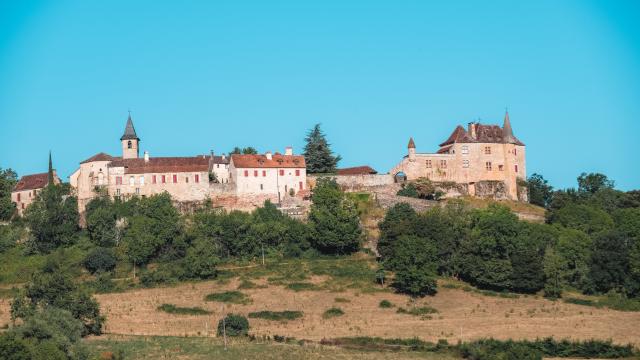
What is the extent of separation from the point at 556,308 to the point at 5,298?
37.8 m

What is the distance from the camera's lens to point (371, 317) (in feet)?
233

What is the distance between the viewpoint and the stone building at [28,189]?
9675 cm

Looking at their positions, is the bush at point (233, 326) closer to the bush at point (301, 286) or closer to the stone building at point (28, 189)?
the bush at point (301, 286)

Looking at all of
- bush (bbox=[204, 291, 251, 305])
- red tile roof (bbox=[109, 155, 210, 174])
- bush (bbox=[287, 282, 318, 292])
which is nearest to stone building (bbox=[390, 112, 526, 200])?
red tile roof (bbox=[109, 155, 210, 174])

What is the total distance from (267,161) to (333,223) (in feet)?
35.0

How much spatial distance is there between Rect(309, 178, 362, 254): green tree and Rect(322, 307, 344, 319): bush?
1279 cm

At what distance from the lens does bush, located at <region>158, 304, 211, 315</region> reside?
72125 mm

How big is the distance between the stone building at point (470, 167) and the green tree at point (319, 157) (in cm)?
771

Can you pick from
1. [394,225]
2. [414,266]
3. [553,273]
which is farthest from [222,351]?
[553,273]

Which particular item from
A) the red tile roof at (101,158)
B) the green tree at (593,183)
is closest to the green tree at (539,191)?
the green tree at (593,183)

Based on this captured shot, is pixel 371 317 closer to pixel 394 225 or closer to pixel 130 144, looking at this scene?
pixel 394 225

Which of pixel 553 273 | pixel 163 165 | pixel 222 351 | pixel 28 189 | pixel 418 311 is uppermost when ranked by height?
pixel 163 165

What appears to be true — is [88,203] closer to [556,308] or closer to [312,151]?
[312,151]

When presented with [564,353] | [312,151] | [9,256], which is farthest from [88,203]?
[564,353]
